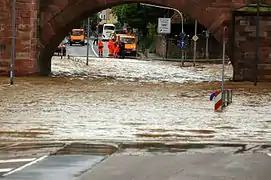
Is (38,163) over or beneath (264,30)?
beneath

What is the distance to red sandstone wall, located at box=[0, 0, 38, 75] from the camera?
119ft

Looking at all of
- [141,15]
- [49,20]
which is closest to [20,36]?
[49,20]

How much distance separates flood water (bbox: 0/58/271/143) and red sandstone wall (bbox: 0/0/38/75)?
6.47m

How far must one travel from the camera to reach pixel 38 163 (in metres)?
11.3

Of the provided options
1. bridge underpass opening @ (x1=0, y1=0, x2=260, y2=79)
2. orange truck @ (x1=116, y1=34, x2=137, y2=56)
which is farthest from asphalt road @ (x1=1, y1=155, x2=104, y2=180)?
orange truck @ (x1=116, y1=34, x2=137, y2=56)

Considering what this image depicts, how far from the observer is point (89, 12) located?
1512 inches

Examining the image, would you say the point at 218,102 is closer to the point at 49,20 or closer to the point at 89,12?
the point at 89,12

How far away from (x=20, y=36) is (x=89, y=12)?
4.20 metres

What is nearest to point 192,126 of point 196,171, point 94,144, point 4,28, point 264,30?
point 94,144

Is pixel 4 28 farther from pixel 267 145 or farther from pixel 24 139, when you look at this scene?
pixel 267 145

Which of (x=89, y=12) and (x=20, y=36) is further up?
(x=89, y=12)

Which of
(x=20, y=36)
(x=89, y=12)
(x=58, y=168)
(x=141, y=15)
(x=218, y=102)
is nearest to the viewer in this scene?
(x=58, y=168)

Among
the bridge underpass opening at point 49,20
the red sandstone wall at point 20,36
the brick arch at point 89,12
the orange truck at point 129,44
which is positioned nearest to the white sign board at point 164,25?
the orange truck at point 129,44

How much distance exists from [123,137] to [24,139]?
6.87 feet
